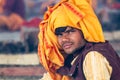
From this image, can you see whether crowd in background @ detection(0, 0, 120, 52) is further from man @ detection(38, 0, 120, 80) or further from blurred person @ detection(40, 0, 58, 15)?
man @ detection(38, 0, 120, 80)

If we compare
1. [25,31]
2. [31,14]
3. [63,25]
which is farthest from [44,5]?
[63,25]

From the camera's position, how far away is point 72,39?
2.58 m

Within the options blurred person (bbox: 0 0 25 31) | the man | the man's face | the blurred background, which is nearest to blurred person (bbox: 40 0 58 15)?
the blurred background

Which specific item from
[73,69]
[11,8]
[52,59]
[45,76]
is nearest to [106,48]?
[73,69]

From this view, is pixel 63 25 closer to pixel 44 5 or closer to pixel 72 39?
pixel 72 39

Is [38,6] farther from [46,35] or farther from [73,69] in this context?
[73,69]

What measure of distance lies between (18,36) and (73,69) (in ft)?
3.15

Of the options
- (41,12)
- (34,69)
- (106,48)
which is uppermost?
(41,12)

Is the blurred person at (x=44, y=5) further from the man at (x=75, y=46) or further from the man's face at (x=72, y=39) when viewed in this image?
the man's face at (x=72, y=39)

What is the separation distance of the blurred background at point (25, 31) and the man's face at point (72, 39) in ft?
2.33

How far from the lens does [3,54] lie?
3.32 metres

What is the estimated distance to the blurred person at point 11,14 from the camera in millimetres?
3302

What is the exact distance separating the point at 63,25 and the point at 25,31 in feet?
2.69

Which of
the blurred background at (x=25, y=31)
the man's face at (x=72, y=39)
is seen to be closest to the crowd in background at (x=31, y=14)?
the blurred background at (x=25, y=31)
